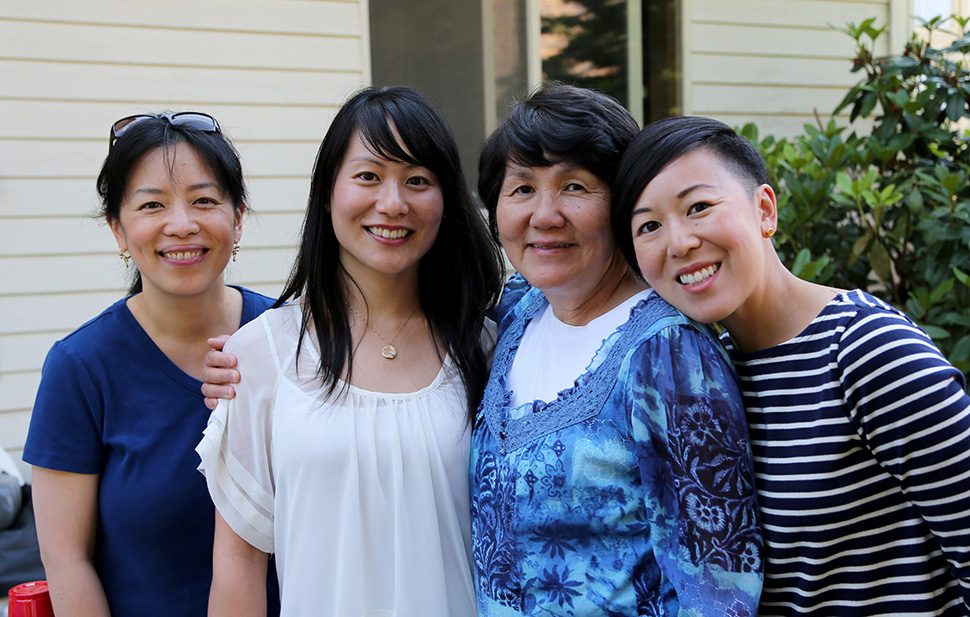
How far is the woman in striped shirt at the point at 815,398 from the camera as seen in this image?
4.45ft

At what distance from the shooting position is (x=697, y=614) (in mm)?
1434

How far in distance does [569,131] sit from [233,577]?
1.04m

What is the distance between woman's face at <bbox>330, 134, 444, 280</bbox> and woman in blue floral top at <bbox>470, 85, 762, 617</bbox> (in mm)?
138

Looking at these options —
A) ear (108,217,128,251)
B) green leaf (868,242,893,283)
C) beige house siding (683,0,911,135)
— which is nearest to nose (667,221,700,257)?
ear (108,217,128,251)

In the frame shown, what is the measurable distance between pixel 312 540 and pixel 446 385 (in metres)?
0.40

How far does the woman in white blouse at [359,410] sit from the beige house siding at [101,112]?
184cm

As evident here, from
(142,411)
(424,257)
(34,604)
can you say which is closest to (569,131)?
(424,257)

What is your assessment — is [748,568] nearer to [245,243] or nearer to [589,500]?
[589,500]

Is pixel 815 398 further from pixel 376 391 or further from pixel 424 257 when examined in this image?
pixel 424 257

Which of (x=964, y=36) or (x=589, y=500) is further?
(x=964, y=36)

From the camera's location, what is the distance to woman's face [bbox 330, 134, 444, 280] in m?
1.88

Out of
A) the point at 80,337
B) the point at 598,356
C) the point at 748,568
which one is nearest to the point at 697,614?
the point at 748,568

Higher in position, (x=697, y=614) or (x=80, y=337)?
(x=80, y=337)

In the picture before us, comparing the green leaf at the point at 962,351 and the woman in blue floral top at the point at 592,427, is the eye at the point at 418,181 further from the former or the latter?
the green leaf at the point at 962,351
